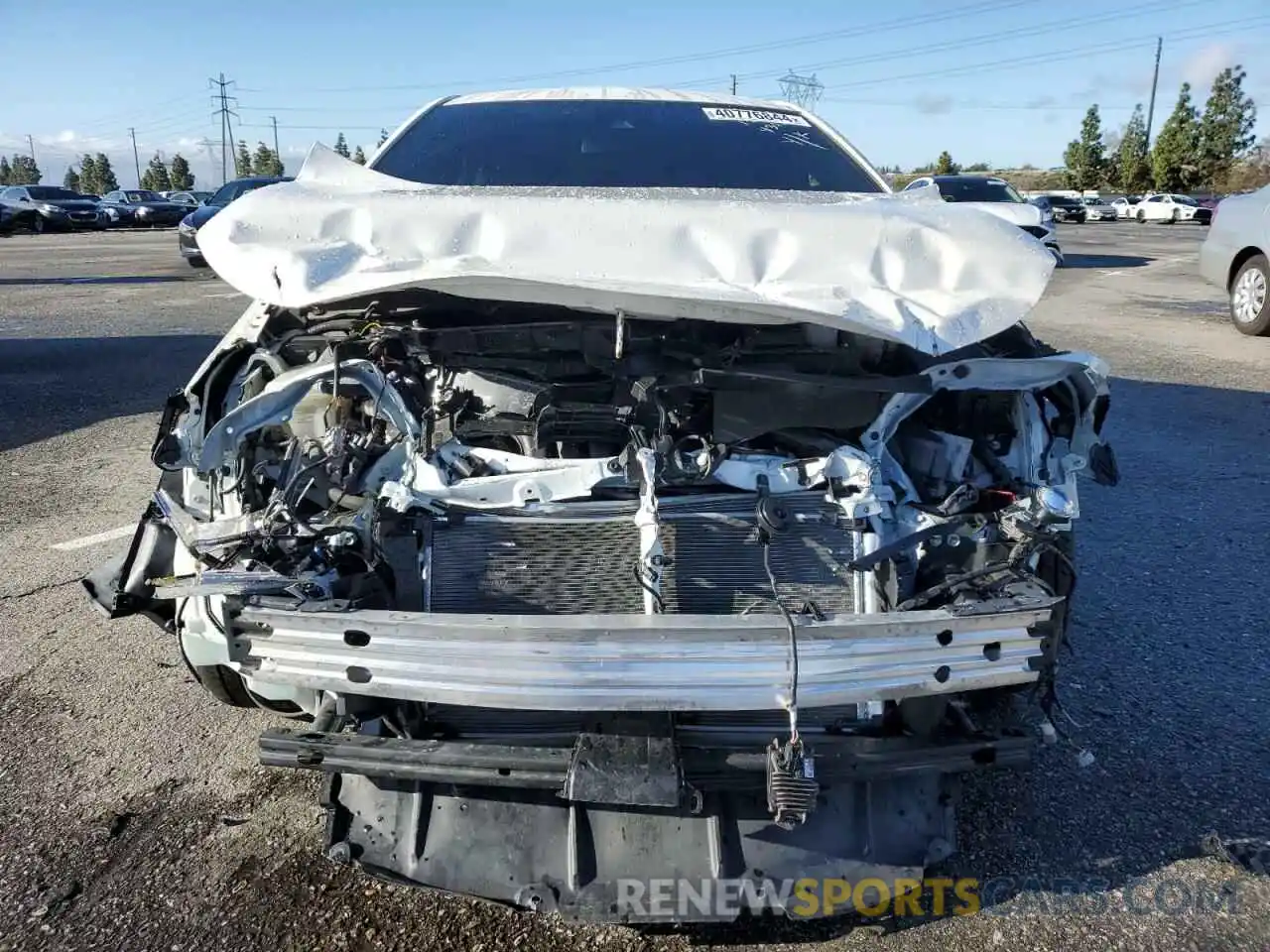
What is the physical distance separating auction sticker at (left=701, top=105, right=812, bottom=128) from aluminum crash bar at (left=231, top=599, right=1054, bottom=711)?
107 inches

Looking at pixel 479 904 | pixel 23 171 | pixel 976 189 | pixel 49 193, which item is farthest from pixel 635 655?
pixel 23 171

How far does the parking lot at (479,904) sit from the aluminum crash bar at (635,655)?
2.13 ft

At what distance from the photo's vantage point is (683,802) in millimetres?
2012

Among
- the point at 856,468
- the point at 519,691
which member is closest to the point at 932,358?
the point at 856,468

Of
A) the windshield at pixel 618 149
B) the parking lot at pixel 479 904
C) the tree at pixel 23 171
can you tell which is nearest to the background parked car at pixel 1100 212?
the parking lot at pixel 479 904

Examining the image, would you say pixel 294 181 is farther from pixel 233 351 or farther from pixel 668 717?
pixel 668 717

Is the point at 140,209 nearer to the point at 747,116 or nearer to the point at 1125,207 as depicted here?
the point at 747,116

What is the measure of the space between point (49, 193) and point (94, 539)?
35.3 metres

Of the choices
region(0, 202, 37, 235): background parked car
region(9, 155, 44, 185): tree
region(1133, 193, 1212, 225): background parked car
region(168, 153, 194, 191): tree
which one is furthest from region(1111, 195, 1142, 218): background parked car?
region(9, 155, 44, 185): tree

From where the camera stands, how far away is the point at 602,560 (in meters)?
2.33

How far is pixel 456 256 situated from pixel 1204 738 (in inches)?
105

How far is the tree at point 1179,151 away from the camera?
1880 inches

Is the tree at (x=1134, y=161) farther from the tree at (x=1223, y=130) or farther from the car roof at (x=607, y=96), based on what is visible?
the car roof at (x=607, y=96)

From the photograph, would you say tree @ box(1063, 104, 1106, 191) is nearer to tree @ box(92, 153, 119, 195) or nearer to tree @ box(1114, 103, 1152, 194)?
tree @ box(1114, 103, 1152, 194)
